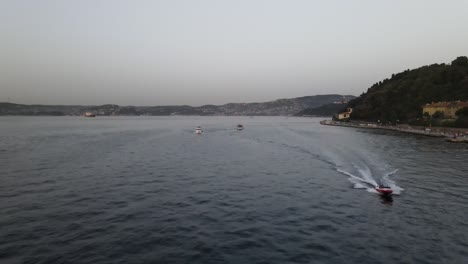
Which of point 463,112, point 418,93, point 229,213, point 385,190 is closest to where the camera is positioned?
point 229,213

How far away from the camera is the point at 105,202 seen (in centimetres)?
2894

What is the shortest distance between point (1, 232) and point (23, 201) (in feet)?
26.1

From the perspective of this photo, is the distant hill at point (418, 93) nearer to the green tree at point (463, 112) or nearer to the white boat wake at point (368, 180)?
the green tree at point (463, 112)

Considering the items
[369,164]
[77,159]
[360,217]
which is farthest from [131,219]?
[369,164]

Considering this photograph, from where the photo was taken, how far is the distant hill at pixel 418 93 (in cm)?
14450

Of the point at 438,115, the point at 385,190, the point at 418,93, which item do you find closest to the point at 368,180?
the point at 385,190

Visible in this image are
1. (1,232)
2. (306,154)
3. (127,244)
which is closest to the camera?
(127,244)

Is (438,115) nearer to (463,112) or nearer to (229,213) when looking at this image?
(463,112)

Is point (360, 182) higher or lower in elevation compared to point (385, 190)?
lower

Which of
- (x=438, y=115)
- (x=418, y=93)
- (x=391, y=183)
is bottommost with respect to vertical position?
(x=391, y=183)

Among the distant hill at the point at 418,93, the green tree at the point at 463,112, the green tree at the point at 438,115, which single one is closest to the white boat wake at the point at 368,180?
the green tree at the point at 463,112

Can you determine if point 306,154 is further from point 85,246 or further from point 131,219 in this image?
point 85,246

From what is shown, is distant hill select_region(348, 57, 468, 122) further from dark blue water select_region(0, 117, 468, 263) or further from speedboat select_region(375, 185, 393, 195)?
speedboat select_region(375, 185, 393, 195)

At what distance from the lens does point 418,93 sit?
6073 inches
